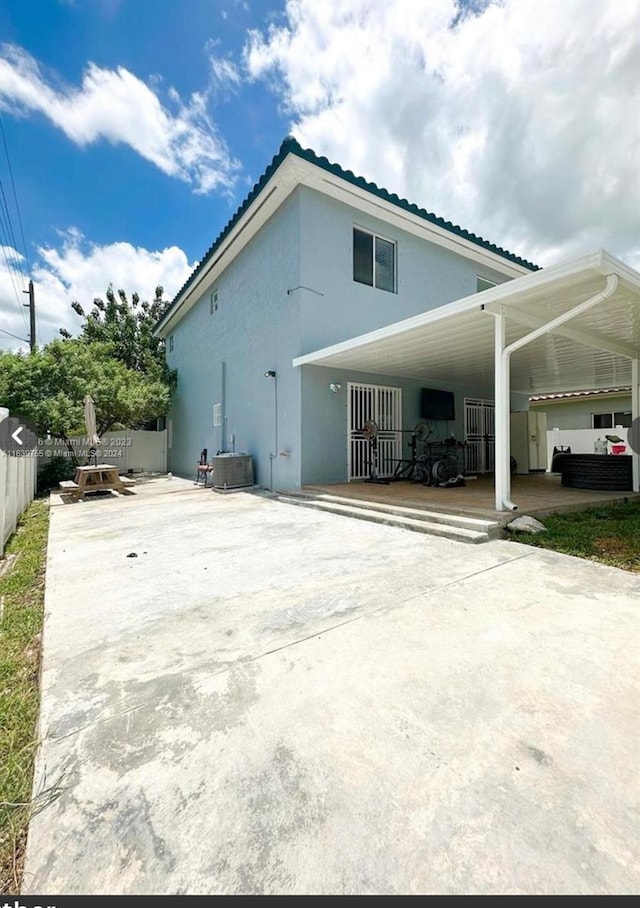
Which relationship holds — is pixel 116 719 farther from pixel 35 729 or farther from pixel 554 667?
pixel 554 667

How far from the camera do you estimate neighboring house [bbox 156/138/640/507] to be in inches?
266

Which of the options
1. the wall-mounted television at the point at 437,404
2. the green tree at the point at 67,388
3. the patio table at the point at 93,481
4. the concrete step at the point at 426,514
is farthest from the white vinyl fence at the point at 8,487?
the wall-mounted television at the point at 437,404

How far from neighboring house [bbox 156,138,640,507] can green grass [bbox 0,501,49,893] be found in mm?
4998

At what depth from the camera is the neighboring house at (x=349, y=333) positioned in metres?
6.75

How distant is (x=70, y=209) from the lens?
12.7 metres

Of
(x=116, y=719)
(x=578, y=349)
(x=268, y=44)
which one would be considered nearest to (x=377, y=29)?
(x=268, y=44)

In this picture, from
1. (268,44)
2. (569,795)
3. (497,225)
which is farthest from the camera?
(497,225)

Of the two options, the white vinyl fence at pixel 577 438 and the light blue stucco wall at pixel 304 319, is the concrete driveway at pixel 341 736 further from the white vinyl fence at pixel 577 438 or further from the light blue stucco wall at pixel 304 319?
the white vinyl fence at pixel 577 438

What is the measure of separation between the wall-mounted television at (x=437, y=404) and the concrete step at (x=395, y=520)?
423 cm

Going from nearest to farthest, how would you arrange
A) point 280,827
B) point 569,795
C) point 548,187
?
point 280,827 → point 569,795 → point 548,187

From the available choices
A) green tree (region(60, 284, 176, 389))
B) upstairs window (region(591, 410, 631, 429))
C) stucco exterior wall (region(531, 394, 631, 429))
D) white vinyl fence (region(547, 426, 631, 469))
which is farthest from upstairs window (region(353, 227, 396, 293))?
green tree (region(60, 284, 176, 389))

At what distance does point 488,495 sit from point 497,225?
8.78 metres

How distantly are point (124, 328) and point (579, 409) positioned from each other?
66.2ft

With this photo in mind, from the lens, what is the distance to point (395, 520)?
5320 millimetres
